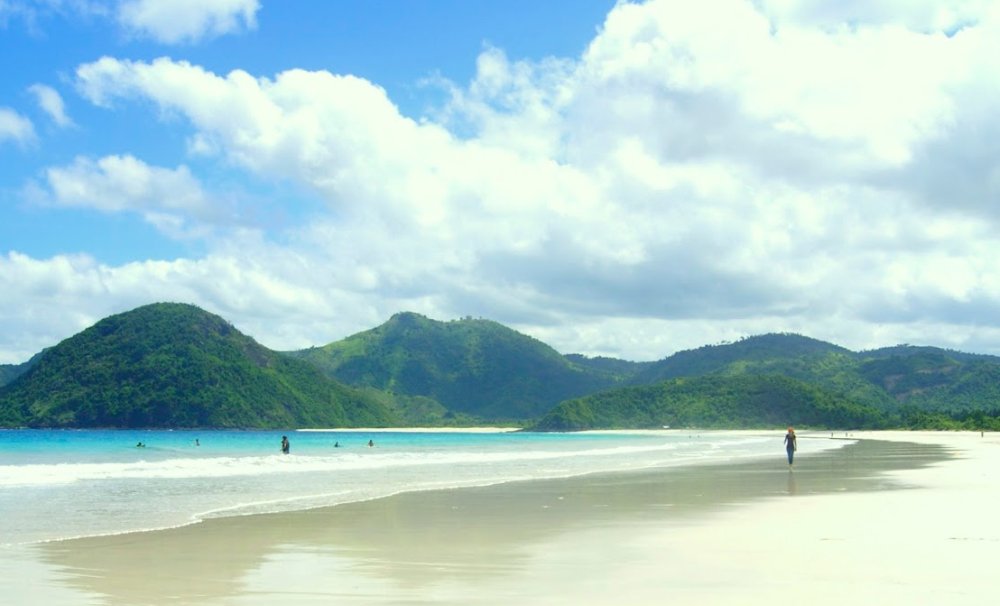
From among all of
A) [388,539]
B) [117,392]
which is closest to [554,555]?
[388,539]

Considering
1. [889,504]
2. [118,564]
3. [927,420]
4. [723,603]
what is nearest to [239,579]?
[118,564]

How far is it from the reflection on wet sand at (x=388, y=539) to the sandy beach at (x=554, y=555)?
0.16 feet

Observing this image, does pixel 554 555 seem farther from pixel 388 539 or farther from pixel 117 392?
pixel 117 392

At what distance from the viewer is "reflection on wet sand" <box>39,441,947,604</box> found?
12891 mm

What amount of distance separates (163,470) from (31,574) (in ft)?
105

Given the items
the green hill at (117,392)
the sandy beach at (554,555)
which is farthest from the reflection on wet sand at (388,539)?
the green hill at (117,392)

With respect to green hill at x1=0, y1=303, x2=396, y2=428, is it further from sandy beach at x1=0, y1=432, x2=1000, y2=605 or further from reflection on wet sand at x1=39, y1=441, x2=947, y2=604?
sandy beach at x1=0, y1=432, x2=1000, y2=605

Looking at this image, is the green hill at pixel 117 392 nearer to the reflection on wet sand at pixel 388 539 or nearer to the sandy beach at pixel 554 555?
the reflection on wet sand at pixel 388 539

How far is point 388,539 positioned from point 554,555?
151 inches

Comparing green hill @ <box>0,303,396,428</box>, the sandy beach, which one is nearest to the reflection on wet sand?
the sandy beach

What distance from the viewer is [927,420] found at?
467 feet

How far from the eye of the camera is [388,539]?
1722 centimetres

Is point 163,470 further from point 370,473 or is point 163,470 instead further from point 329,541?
point 329,541

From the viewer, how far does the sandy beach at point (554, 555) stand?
11500 millimetres
